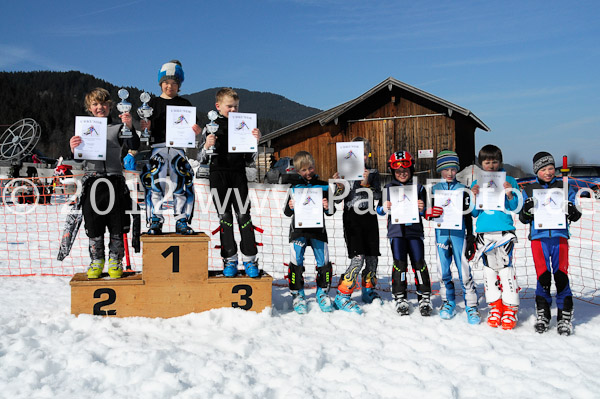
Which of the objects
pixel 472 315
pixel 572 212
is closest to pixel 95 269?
pixel 472 315

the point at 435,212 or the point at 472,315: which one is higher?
the point at 435,212

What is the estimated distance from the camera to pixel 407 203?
14.1ft

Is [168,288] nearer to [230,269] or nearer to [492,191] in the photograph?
[230,269]

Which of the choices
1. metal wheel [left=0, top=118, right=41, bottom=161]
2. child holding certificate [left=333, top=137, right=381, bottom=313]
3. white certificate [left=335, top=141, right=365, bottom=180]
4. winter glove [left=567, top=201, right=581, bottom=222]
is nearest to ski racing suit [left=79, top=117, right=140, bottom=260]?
white certificate [left=335, top=141, right=365, bottom=180]

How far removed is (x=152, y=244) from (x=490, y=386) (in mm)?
2960

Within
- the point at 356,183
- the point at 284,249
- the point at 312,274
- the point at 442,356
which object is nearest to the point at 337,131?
the point at 284,249

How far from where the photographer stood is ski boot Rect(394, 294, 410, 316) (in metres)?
4.34

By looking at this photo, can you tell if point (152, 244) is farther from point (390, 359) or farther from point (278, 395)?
point (390, 359)

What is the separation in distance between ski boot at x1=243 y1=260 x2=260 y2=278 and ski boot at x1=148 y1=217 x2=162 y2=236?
2.98ft

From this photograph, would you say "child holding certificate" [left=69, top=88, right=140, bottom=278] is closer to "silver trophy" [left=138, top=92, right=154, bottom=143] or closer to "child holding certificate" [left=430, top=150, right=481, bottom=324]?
"silver trophy" [left=138, top=92, right=154, bottom=143]

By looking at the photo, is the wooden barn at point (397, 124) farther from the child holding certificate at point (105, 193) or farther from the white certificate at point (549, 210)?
the child holding certificate at point (105, 193)

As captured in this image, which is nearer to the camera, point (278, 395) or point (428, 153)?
point (278, 395)

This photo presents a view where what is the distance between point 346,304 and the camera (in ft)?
14.5

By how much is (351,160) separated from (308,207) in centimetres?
62
